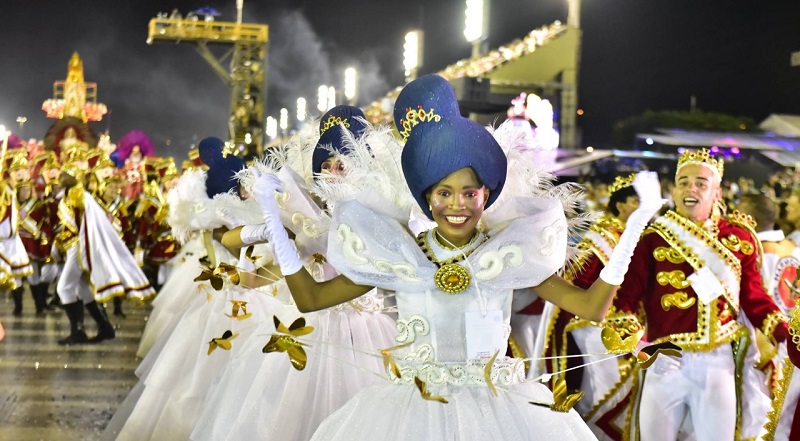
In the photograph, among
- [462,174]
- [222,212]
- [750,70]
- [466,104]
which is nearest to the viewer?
[462,174]

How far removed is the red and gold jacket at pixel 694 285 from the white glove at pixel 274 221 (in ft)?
7.54

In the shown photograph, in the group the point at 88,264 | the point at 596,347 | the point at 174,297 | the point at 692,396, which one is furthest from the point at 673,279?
the point at 88,264

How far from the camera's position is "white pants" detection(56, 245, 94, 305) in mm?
11352

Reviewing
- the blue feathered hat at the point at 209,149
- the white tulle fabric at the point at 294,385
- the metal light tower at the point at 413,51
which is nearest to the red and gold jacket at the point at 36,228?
the blue feathered hat at the point at 209,149

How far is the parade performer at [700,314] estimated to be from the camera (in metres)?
5.45

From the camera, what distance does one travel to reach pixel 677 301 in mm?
5629

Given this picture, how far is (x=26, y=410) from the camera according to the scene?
26.1 ft

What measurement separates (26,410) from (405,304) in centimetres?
509

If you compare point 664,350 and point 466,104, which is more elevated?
point 466,104

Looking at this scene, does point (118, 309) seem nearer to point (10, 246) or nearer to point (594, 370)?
point (10, 246)

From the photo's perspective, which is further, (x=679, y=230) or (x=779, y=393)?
(x=679, y=230)

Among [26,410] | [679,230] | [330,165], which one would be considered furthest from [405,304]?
[26,410]

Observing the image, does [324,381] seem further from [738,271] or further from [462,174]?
[738,271]

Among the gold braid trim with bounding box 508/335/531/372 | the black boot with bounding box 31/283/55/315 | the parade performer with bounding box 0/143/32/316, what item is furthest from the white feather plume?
the black boot with bounding box 31/283/55/315
